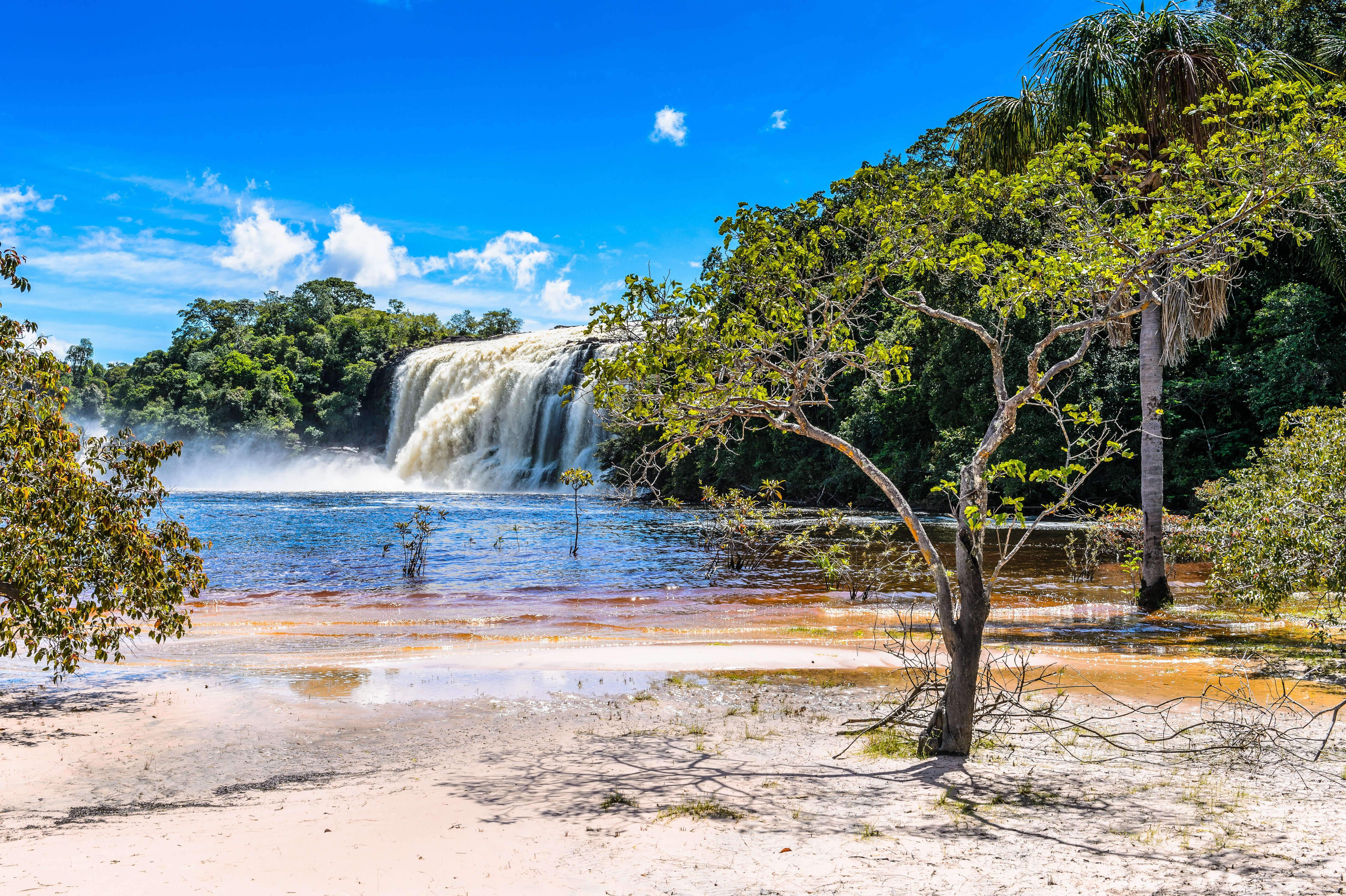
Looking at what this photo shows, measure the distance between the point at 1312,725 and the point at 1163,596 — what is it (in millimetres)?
6669

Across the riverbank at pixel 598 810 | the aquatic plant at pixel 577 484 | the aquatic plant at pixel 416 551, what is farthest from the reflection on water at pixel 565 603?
the riverbank at pixel 598 810

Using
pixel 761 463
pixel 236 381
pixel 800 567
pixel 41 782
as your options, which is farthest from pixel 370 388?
pixel 41 782

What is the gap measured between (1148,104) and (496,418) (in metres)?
41.5

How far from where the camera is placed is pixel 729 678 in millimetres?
9633

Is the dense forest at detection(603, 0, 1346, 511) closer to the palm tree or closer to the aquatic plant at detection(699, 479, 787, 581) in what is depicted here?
the palm tree

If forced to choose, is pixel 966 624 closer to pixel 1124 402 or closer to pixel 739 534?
pixel 739 534

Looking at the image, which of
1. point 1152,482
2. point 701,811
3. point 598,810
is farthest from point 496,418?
point 701,811

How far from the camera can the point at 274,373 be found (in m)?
78.2

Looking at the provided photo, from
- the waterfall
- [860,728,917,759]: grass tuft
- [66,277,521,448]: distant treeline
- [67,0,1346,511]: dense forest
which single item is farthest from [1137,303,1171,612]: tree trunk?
[66,277,521,448]: distant treeline

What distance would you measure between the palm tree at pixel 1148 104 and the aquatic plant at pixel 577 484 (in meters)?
7.65

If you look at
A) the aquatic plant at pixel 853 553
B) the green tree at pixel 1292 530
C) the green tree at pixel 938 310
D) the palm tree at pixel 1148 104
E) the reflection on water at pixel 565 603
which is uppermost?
the palm tree at pixel 1148 104

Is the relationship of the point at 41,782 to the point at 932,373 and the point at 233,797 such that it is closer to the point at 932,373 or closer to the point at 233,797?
the point at 233,797

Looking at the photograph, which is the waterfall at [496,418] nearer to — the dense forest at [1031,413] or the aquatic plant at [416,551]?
the dense forest at [1031,413]

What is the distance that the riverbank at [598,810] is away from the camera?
13.8 ft
